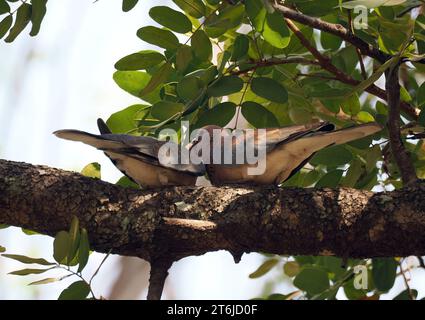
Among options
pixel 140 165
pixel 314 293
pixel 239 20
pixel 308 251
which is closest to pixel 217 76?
pixel 239 20

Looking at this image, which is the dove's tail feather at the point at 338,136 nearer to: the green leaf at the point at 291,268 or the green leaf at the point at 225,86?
the green leaf at the point at 225,86

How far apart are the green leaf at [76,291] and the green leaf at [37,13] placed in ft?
3.51

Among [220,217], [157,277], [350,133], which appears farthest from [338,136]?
[157,277]

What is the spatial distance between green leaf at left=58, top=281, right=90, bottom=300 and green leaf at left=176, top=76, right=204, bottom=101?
91 cm

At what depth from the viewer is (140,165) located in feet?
11.2

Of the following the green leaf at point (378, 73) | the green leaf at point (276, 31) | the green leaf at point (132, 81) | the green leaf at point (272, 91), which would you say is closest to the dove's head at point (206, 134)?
the green leaf at point (132, 81)

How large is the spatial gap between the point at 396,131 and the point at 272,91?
545 millimetres

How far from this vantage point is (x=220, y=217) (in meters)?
2.95

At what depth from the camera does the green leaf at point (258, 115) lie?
11.1 ft

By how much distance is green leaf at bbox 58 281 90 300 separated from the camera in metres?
2.63

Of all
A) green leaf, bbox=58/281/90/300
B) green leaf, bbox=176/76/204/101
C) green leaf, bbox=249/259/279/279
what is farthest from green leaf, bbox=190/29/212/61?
green leaf, bbox=249/259/279/279

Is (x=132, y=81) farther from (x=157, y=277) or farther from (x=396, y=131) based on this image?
(x=396, y=131)

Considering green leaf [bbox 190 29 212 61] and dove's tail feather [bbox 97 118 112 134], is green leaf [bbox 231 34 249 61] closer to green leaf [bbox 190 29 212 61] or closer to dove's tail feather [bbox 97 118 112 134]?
green leaf [bbox 190 29 212 61]
